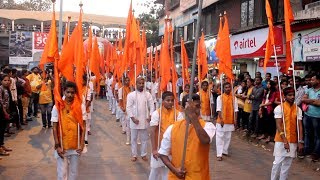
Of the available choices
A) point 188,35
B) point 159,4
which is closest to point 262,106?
point 188,35

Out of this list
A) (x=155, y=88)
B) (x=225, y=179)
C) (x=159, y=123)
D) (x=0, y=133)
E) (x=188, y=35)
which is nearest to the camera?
(x=159, y=123)

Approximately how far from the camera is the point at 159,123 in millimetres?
5926

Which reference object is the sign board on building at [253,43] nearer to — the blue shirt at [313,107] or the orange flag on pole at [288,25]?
the blue shirt at [313,107]

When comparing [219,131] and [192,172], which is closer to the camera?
[192,172]

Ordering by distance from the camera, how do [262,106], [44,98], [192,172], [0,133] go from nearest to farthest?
[192,172]
[0,133]
[262,106]
[44,98]

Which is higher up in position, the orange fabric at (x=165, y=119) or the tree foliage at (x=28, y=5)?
the tree foliage at (x=28, y=5)

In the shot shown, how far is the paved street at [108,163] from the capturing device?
23.9 feet

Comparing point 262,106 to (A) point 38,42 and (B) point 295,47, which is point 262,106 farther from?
(A) point 38,42

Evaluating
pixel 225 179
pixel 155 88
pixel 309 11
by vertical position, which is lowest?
pixel 225 179

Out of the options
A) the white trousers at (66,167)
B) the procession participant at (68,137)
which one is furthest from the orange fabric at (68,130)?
the white trousers at (66,167)

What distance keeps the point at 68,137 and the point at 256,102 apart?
6438 mm

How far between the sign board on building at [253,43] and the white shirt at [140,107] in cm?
612

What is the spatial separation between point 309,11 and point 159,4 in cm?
2604

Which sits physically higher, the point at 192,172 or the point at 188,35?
the point at 188,35
